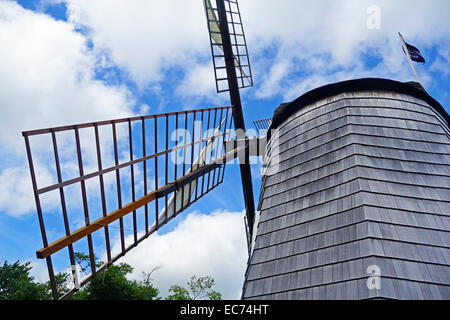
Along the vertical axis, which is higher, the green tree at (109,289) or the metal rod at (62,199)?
the green tree at (109,289)

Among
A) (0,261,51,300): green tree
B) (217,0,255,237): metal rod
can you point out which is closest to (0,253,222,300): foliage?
(0,261,51,300): green tree

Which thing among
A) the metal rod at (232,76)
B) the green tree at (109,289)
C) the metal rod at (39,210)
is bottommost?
the metal rod at (39,210)

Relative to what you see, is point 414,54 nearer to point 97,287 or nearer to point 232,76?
point 232,76

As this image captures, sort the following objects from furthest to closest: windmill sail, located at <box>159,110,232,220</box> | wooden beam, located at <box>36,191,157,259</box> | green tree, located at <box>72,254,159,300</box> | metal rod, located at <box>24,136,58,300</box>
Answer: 1. green tree, located at <box>72,254,159,300</box>
2. windmill sail, located at <box>159,110,232,220</box>
3. wooden beam, located at <box>36,191,157,259</box>
4. metal rod, located at <box>24,136,58,300</box>

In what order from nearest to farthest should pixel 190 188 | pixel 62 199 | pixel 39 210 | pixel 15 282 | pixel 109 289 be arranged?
pixel 39 210 < pixel 62 199 < pixel 190 188 < pixel 109 289 < pixel 15 282

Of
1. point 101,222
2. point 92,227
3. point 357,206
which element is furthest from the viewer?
point 101,222

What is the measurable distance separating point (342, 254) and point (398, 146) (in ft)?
Answer: 10.1

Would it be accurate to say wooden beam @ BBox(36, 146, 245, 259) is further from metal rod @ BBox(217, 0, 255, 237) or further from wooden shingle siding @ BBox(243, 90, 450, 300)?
metal rod @ BBox(217, 0, 255, 237)

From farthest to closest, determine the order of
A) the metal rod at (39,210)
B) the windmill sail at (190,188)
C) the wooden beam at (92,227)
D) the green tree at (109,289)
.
Result: the green tree at (109,289), the windmill sail at (190,188), the wooden beam at (92,227), the metal rod at (39,210)

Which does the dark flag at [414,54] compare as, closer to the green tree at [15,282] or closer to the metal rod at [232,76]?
the metal rod at [232,76]

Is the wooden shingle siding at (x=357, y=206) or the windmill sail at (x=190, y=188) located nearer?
the wooden shingle siding at (x=357, y=206)

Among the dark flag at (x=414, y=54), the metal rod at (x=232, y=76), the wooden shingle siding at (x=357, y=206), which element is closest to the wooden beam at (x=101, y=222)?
the wooden shingle siding at (x=357, y=206)

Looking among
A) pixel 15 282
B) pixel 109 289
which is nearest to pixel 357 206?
pixel 109 289
